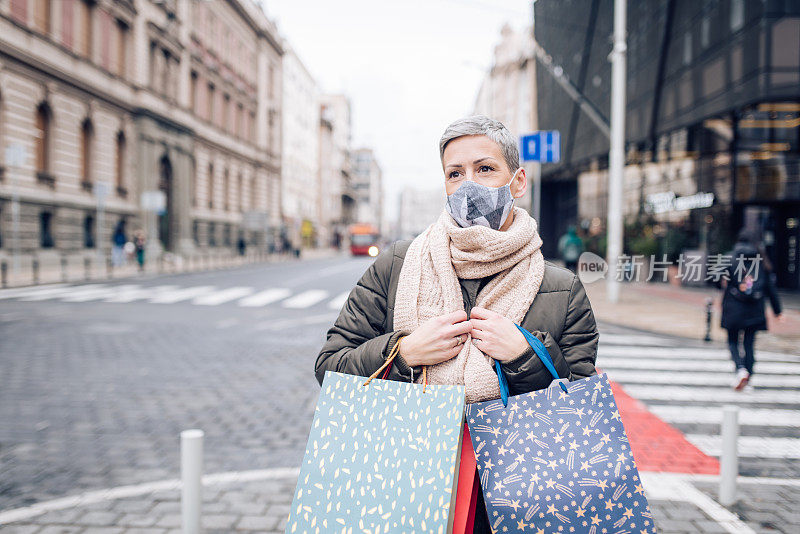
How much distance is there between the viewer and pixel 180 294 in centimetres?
1875

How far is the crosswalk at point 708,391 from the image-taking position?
589 cm

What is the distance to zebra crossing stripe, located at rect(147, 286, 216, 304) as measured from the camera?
16966 millimetres

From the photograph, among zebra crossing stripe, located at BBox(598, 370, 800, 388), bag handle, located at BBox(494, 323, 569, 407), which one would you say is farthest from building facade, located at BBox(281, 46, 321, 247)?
bag handle, located at BBox(494, 323, 569, 407)

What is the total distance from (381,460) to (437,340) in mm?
353

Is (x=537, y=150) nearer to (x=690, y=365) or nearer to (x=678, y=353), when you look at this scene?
(x=690, y=365)

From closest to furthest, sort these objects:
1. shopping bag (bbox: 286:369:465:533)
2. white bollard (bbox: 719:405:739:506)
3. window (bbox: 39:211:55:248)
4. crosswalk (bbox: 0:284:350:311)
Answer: shopping bag (bbox: 286:369:465:533)
white bollard (bbox: 719:405:739:506)
crosswalk (bbox: 0:284:350:311)
window (bbox: 39:211:55:248)

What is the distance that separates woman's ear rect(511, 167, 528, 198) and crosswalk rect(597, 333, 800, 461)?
14.5ft

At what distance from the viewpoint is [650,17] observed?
76.4ft

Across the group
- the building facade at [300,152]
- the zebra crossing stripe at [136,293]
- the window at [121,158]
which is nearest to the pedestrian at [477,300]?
the zebra crossing stripe at [136,293]

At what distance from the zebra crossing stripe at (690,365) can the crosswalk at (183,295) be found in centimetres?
825

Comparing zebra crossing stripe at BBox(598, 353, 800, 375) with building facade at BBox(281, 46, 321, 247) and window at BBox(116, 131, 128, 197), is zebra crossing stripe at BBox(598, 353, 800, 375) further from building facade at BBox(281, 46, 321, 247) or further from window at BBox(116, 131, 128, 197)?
building facade at BBox(281, 46, 321, 247)

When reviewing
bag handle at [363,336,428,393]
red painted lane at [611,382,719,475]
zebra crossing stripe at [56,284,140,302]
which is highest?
bag handle at [363,336,428,393]

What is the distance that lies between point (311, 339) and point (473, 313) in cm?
968

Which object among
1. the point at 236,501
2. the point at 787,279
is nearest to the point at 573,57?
the point at 787,279
